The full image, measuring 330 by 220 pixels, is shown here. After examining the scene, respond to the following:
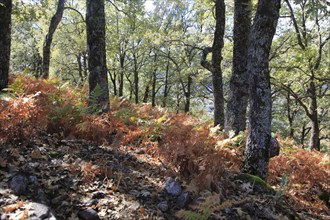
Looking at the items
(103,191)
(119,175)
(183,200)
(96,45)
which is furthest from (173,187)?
(96,45)

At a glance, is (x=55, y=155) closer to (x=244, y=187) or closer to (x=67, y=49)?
(x=244, y=187)

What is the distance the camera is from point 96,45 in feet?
22.4

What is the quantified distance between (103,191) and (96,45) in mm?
4219

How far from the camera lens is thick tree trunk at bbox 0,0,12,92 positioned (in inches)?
281

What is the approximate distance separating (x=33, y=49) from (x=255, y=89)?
122ft

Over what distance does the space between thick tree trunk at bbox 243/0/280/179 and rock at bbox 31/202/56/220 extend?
12.7ft

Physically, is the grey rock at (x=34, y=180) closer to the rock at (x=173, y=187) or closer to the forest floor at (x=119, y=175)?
the forest floor at (x=119, y=175)

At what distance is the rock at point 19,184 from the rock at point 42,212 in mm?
387

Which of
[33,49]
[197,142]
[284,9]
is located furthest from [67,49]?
[197,142]

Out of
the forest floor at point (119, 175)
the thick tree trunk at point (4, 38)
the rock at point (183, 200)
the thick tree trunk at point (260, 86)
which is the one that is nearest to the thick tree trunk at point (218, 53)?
the forest floor at point (119, 175)

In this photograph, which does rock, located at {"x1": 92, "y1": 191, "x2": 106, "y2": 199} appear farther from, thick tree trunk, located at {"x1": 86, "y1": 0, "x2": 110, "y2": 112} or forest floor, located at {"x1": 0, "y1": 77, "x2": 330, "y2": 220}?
thick tree trunk, located at {"x1": 86, "y1": 0, "x2": 110, "y2": 112}

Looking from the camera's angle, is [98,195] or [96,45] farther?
[96,45]

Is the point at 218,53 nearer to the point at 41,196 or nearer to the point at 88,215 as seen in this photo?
the point at 88,215

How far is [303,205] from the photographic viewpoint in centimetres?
563
